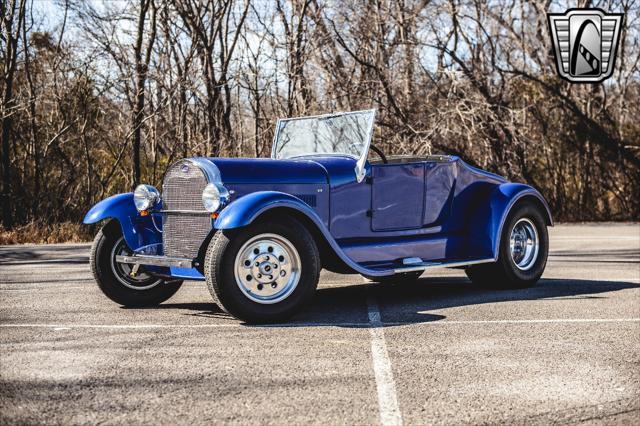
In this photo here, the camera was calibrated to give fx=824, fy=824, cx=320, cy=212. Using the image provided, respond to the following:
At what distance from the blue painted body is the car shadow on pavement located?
0.36m

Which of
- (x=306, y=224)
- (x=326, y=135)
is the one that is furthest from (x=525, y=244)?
(x=306, y=224)

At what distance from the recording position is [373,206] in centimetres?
720

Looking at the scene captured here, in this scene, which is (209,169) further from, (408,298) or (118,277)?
(408,298)

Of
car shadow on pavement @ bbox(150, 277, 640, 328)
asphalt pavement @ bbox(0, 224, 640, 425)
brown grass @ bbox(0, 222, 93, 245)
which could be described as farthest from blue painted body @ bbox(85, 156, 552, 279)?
brown grass @ bbox(0, 222, 93, 245)

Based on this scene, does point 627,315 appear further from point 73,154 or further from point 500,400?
point 73,154

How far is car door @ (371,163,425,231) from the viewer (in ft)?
23.7

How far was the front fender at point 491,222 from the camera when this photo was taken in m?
7.70

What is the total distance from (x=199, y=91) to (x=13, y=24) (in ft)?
13.0

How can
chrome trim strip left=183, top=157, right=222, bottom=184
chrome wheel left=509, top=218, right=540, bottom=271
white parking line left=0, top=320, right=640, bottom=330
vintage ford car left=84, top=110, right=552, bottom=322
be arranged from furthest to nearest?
chrome wheel left=509, top=218, right=540, bottom=271, chrome trim strip left=183, top=157, right=222, bottom=184, vintage ford car left=84, top=110, right=552, bottom=322, white parking line left=0, top=320, right=640, bottom=330

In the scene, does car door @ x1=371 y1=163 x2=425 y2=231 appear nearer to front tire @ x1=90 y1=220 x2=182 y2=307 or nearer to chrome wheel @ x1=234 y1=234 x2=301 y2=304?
chrome wheel @ x1=234 y1=234 x2=301 y2=304

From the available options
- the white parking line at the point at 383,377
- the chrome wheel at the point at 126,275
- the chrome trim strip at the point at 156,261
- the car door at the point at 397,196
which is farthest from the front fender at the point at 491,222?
the chrome wheel at the point at 126,275

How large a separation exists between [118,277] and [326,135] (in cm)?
235

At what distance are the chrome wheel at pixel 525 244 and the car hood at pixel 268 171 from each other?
230 centimetres

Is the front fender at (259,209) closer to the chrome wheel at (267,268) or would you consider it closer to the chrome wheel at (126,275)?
the chrome wheel at (267,268)
